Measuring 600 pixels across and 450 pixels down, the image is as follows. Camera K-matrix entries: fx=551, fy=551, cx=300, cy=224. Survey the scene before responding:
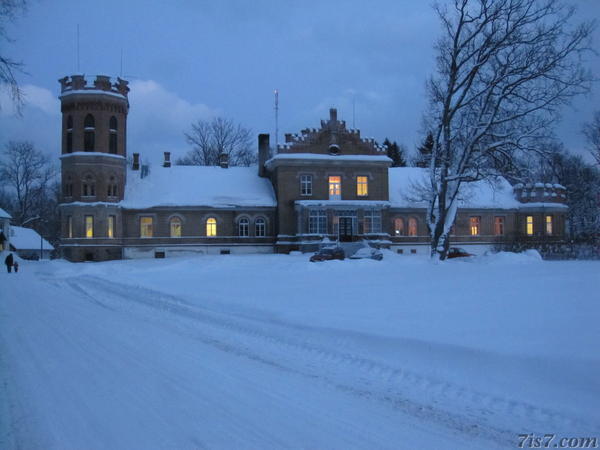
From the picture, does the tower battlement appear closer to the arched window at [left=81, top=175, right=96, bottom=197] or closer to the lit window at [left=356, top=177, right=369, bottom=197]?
the arched window at [left=81, top=175, right=96, bottom=197]

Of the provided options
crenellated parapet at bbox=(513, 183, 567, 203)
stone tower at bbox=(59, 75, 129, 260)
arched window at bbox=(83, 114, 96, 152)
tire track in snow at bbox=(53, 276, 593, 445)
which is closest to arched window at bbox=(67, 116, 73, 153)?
stone tower at bbox=(59, 75, 129, 260)

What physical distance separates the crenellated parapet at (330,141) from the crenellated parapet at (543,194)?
1606cm

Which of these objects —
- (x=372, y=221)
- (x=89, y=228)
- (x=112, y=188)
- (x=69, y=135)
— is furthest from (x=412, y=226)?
(x=69, y=135)

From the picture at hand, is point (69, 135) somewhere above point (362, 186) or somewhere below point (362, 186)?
above

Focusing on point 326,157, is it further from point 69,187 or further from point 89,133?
point 69,187

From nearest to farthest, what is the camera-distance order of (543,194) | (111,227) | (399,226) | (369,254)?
(369,254) → (111,227) → (399,226) → (543,194)

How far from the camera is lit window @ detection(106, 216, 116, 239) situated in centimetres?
4544

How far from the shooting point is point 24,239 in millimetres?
70938

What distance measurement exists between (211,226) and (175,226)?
3.02m

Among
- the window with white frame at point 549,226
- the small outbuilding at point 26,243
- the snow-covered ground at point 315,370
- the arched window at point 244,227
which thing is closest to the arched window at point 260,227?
the arched window at point 244,227

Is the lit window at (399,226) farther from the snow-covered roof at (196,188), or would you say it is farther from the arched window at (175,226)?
the arched window at (175,226)

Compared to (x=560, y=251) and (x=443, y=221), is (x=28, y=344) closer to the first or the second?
(x=443, y=221)

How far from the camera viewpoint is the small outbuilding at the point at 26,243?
2712 inches

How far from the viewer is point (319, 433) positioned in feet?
19.6
